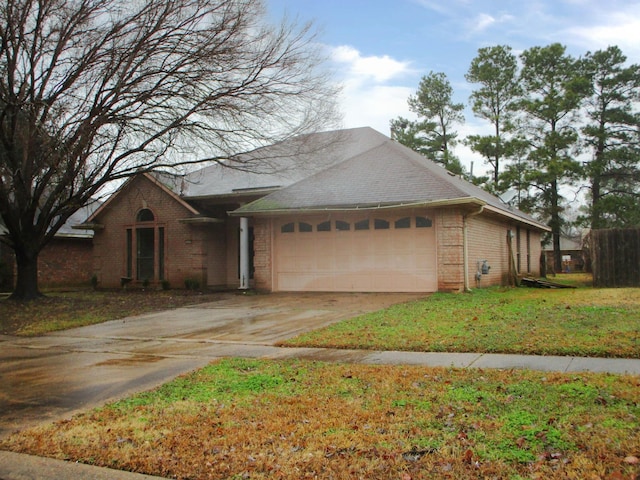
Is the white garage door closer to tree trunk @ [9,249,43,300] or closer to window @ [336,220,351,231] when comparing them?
window @ [336,220,351,231]

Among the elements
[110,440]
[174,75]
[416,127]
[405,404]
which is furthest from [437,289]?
[416,127]

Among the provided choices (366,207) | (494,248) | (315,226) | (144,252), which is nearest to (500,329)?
(366,207)

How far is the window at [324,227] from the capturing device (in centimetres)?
1825

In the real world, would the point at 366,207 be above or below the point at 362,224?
above

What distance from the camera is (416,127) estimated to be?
4038 cm

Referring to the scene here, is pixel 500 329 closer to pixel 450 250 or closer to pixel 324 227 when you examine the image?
pixel 450 250

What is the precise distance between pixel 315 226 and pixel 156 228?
6.91 meters

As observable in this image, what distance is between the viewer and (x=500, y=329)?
9117mm

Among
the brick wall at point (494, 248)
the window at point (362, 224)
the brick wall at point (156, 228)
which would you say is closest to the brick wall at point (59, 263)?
the brick wall at point (156, 228)

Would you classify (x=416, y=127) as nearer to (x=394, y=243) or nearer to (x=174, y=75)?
(x=394, y=243)

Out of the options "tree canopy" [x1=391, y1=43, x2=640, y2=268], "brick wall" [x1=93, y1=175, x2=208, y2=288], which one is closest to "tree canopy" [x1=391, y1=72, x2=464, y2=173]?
"tree canopy" [x1=391, y1=43, x2=640, y2=268]

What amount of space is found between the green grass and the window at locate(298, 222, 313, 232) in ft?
19.8

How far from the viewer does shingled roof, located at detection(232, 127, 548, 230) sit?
660 inches

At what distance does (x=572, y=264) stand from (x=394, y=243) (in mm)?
38860
